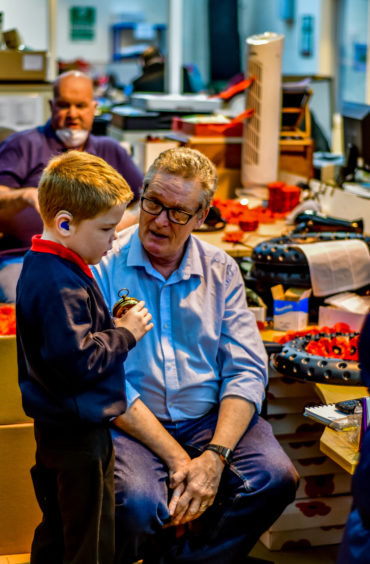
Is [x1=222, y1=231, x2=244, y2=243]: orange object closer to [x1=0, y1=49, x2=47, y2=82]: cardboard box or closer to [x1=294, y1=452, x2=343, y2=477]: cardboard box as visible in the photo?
[x1=294, y1=452, x2=343, y2=477]: cardboard box

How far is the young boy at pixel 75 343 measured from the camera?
1.56 m

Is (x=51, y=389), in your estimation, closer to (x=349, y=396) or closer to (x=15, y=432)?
(x=15, y=432)

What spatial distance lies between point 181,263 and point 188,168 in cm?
26

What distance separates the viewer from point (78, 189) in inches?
61.1

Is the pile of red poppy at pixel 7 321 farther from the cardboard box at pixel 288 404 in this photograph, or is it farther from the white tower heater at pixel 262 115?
the white tower heater at pixel 262 115

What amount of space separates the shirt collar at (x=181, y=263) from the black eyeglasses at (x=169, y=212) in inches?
4.0

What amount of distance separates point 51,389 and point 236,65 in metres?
8.40

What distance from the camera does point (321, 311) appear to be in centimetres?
246

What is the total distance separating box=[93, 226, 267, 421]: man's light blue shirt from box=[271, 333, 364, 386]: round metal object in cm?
7

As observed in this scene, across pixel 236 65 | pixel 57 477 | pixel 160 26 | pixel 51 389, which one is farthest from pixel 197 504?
pixel 160 26

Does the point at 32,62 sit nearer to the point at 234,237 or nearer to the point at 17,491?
the point at 234,237

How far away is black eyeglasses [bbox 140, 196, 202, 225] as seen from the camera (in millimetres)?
2082

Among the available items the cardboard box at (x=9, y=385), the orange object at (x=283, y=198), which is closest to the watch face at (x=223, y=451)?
the cardboard box at (x=9, y=385)

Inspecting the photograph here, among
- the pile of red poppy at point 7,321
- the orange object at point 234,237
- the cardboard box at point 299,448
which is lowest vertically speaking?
the cardboard box at point 299,448
